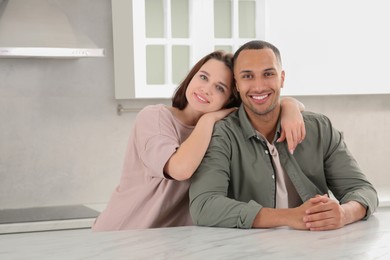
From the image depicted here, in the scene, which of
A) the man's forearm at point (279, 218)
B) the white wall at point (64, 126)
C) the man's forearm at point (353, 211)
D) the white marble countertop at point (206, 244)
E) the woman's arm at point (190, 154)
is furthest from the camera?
the white wall at point (64, 126)

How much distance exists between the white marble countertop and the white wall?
2.45m

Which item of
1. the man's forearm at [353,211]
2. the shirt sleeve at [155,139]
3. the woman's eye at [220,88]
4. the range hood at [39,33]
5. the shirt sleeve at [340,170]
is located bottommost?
the man's forearm at [353,211]

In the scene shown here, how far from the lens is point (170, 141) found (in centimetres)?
244

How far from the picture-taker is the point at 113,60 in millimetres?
4508

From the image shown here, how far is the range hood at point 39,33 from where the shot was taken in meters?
3.97

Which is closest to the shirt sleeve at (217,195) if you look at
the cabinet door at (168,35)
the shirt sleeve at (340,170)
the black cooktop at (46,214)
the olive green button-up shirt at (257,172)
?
the olive green button-up shirt at (257,172)

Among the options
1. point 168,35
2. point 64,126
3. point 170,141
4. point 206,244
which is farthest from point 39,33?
point 206,244

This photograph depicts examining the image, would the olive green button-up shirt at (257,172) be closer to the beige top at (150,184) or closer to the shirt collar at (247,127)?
the shirt collar at (247,127)

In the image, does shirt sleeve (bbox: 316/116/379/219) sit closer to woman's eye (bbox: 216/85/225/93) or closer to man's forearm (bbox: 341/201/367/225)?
man's forearm (bbox: 341/201/367/225)

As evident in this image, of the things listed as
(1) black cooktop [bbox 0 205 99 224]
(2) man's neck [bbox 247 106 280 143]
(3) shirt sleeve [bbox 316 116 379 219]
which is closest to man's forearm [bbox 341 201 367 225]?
(3) shirt sleeve [bbox 316 116 379 219]

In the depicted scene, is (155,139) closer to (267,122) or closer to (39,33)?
(267,122)

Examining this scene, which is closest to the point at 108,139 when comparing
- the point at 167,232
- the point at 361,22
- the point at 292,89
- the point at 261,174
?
the point at 292,89

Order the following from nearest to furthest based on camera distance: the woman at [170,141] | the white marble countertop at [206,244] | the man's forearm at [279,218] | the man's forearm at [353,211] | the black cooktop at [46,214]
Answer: the white marble countertop at [206,244]
the man's forearm at [279,218]
the man's forearm at [353,211]
the woman at [170,141]
the black cooktop at [46,214]

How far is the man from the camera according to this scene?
7.73 ft
